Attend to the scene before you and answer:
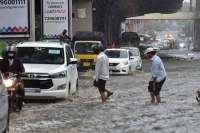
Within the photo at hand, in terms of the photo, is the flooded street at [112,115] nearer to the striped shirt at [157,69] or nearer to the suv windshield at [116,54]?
the striped shirt at [157,69]

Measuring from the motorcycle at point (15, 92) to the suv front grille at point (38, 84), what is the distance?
5.63 ft

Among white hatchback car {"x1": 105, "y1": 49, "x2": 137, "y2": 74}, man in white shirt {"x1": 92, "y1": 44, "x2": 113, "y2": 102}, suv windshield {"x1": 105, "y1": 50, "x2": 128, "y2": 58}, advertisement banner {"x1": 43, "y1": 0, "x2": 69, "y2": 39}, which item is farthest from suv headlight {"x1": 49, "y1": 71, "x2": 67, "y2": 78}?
advertisement banner {"x1": 43, "y1": 0, "x2": 69, "y2": 39}

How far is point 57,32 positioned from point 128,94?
44.5 ft

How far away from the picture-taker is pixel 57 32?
30531 millimetres

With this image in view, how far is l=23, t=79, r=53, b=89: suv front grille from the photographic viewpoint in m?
14.2

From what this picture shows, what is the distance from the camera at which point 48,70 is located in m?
14.4

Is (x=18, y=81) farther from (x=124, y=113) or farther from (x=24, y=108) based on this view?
(x=124, y=113)

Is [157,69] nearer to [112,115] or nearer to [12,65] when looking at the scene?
[112,115]

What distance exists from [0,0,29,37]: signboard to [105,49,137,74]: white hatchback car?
4.65 meters

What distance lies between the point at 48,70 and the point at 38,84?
0.45 m

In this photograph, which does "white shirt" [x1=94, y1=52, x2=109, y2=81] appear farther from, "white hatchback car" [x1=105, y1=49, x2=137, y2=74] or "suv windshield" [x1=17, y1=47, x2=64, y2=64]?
"white hatchback car" [x1=105, y1=49, x2=137, y2=74]

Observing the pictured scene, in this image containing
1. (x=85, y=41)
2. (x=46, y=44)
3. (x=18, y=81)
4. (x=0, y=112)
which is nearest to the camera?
(x=0, y=112)

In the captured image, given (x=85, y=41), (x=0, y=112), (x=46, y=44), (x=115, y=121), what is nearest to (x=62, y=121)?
(x=115, y=121)

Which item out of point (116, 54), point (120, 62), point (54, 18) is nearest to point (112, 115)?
point (120, 62)
